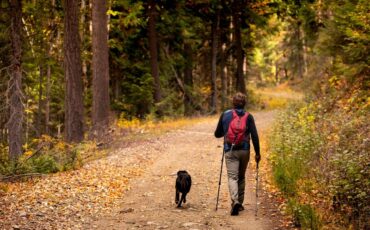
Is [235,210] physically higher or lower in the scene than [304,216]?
lower

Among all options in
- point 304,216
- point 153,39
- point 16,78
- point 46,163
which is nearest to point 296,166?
point 304,216

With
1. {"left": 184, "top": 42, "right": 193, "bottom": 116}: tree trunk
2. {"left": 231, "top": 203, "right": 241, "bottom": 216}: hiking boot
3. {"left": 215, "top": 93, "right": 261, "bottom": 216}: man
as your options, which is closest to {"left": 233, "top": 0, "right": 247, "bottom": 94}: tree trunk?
{"left": 184, "top": 42, "right": 193, "bottom": 116}: tree trunk

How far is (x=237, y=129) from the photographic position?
8695 millimetres

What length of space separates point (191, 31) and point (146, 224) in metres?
22.1

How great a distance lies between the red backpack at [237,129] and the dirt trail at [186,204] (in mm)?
1358

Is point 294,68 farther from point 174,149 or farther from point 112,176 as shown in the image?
point 112,176

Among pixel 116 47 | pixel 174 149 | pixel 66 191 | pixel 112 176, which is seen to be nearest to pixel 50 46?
pixel 116 47

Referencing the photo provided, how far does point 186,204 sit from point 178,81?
2144cm

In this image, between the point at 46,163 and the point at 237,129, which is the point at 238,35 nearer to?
the point at 46,163

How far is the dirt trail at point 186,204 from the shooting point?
8.23 m

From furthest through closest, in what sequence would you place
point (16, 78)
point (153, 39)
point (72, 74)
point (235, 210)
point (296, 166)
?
1. point (153, 39)
2. point (72, 74)
3. point (16, 78)
4. point (296, 166)
5. point (235, 210)

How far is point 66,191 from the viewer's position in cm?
1011

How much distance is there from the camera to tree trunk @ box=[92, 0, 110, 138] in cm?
1778

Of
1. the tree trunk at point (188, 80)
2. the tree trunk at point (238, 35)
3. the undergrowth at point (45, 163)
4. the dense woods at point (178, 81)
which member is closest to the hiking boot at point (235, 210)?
the dense woods at point (178, 81)
